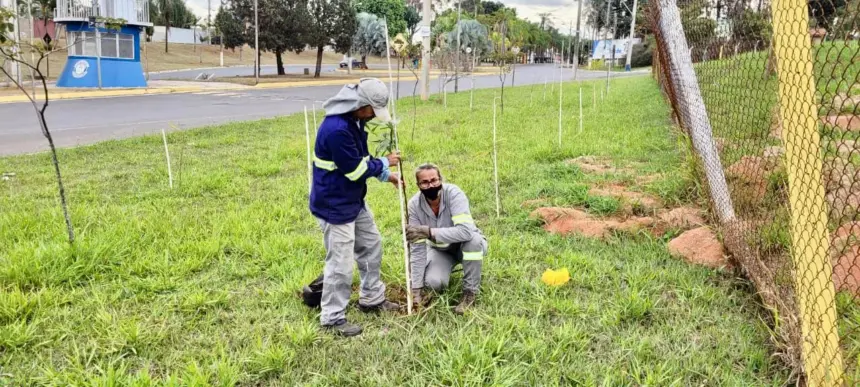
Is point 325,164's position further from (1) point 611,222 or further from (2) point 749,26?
(2) point 749,26

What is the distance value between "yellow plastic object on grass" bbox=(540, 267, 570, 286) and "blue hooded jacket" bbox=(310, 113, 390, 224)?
129cm

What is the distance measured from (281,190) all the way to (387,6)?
49.9m

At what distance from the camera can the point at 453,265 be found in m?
3.67

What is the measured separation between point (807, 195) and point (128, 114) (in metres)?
14.4

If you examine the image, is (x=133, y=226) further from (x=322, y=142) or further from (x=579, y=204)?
(x=579, y=204)

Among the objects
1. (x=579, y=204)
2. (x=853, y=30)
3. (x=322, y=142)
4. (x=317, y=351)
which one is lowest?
(x=317, y=351)

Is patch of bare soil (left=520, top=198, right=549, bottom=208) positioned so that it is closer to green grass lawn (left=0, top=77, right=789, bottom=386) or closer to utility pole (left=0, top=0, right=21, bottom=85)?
green grass lawn (left=0, top=77, right=789, bottom=386)

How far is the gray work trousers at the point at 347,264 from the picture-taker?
Answer: 10.0 feet

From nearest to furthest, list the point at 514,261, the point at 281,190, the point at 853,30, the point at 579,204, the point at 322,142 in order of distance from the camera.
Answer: the point at 853,30
the point at 322,142
the point at 514,261
the point at 579,204
the point at 281,190

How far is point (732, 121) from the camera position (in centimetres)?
641

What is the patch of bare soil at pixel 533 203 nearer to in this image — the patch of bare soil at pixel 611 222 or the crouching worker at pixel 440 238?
the patch of bare soil at pixel 611 222

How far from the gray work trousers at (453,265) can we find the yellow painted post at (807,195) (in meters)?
1.55

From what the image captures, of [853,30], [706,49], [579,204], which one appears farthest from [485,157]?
[853,30]

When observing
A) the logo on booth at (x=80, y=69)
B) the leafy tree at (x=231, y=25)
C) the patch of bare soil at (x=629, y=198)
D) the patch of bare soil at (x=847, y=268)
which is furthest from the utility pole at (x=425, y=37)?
the leafy tree at (x=231, y=25)
